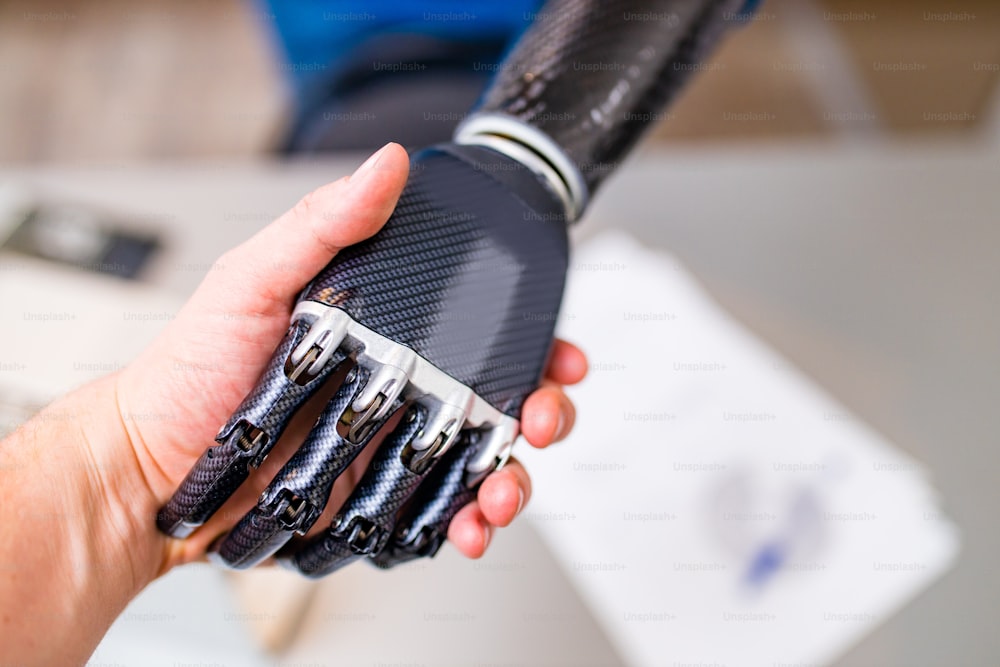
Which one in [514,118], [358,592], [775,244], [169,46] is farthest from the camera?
[169,46]

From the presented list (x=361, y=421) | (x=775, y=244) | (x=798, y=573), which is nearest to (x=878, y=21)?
(x=775, y=244)

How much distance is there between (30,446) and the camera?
2.00 ft

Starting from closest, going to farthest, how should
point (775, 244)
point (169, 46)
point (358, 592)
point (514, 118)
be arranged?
point (514, 118), point (358, 592), point (775, 244), point (169, 46)

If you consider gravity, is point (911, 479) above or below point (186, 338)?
below

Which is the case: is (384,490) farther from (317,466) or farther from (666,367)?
(666,367)

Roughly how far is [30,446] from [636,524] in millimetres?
607

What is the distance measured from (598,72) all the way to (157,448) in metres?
0.52

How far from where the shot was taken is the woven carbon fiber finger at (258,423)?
1.67 ft

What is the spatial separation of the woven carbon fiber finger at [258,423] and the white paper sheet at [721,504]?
399 mm

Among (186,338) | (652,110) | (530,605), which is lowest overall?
(530,605)

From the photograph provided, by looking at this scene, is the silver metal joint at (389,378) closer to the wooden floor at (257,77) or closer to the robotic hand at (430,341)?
the robotic hand at (430,341)

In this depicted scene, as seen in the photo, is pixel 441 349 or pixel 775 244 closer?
pixel 441 349

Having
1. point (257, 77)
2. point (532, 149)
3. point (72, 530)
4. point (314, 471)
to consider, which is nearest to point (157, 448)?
point (72, 530)

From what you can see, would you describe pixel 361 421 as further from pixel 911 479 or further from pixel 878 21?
pixel 878 21
